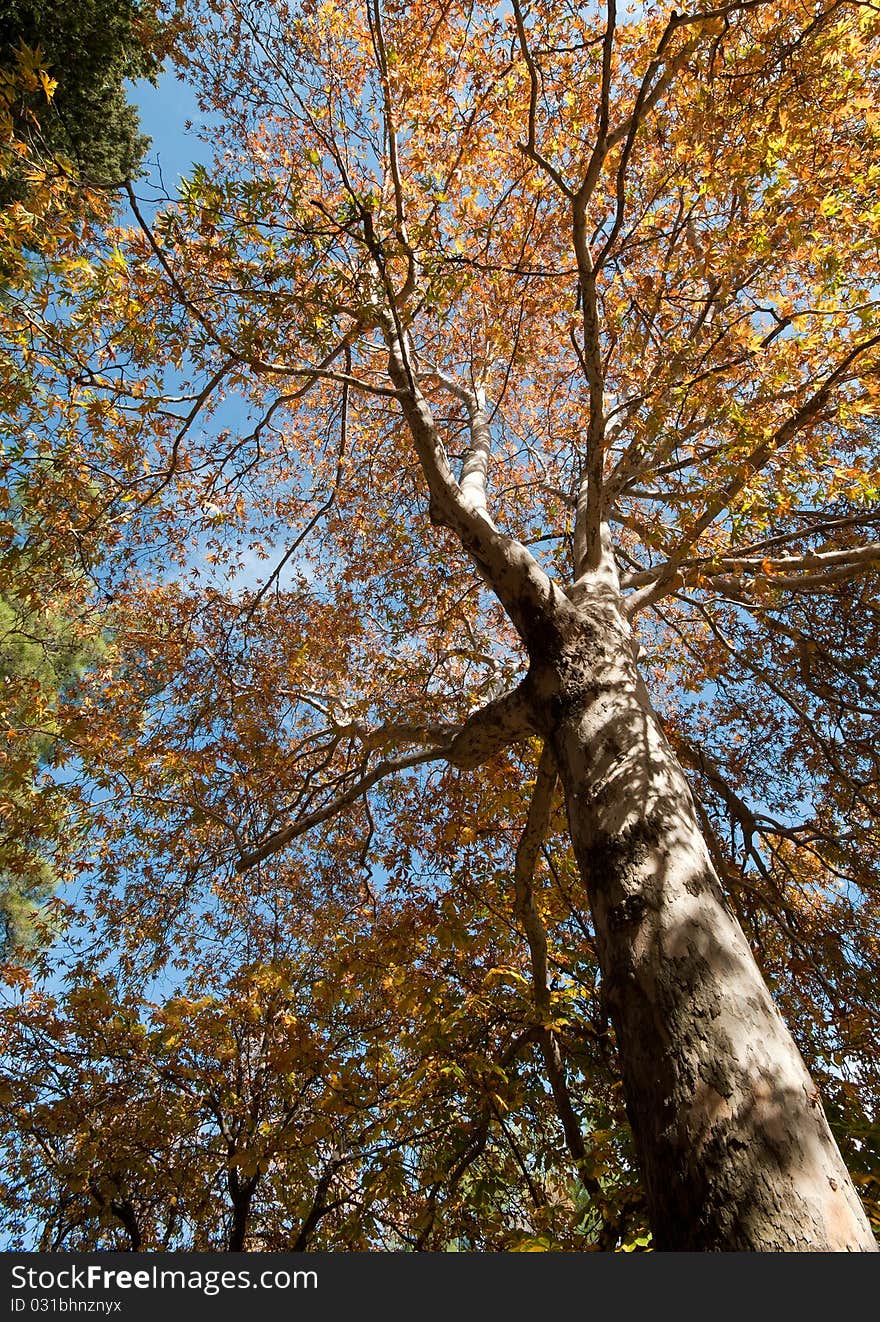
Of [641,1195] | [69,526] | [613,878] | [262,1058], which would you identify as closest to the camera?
[613,878]

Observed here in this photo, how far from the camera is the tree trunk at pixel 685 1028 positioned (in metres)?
1.63

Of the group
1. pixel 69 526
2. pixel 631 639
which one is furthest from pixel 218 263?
pixel 631 639

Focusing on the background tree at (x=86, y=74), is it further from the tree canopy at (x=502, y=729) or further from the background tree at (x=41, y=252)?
the tree canopy at (x=502, y=729)

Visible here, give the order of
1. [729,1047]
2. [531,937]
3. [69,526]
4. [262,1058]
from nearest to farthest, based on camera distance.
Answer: [729,1047], [531,937], [69,526], [262,1058]

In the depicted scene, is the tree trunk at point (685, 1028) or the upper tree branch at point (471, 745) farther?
the upper tree branch at point (471, 745)

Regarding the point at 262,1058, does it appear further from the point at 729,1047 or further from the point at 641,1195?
the point at 729,1047

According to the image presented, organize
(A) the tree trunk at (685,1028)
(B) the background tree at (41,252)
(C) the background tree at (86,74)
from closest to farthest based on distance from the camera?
1. (A) the tree trunk at (685,1028)
2. (B) the background tree at (41,252)
3. (C) the background tree at (86,74)

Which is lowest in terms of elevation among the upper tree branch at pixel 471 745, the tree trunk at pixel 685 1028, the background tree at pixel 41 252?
the tree trunk at pixel 685 1028

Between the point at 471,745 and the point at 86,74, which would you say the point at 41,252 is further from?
the point at 86,74

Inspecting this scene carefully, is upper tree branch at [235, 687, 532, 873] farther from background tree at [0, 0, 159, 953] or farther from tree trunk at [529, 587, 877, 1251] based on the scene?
background tree at [0, 0, 159, 953]

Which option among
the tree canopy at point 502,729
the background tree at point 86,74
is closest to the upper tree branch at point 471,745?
the tree canopy at point 502,729

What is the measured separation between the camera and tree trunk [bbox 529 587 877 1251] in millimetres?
1627

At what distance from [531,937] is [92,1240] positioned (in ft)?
13.8

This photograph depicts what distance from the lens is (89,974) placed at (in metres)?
5.45
